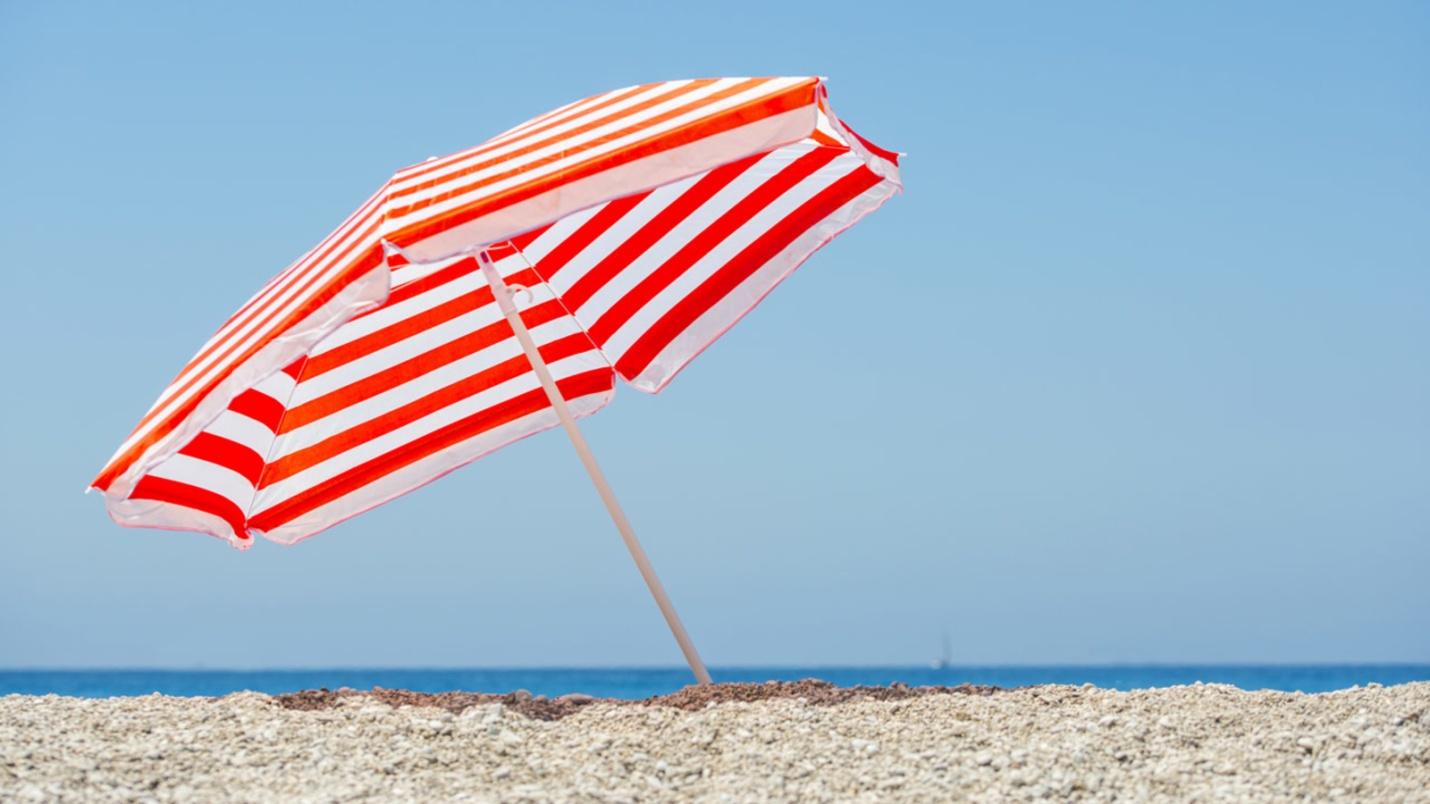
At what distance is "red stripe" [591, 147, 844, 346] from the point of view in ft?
18.7

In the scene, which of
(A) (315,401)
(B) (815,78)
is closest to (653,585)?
(A) (315,401)

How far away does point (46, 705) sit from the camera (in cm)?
521

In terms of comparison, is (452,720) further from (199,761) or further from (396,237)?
(396,237)

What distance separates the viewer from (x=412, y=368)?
227 inches

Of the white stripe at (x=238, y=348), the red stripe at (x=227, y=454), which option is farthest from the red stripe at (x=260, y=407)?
the white stripe at (x=238, y=348)

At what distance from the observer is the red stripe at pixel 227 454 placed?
538cm

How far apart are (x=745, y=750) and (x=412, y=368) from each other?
237 cm

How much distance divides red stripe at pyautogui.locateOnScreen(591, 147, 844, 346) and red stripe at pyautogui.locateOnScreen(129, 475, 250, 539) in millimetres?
1684

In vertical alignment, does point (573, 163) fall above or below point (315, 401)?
above

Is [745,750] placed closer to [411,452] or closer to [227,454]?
[411,452]

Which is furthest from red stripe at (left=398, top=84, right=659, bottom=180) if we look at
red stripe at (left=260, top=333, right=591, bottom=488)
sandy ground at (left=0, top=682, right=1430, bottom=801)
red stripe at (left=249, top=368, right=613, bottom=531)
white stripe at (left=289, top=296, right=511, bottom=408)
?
sandy ground at (left=0, top=682, right=1430, bottom=801)

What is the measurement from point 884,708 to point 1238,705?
1305mm

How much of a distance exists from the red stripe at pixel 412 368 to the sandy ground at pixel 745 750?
1245mm

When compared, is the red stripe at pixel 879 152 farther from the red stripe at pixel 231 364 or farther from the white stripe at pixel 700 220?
the red stripe at pixel 231 364
